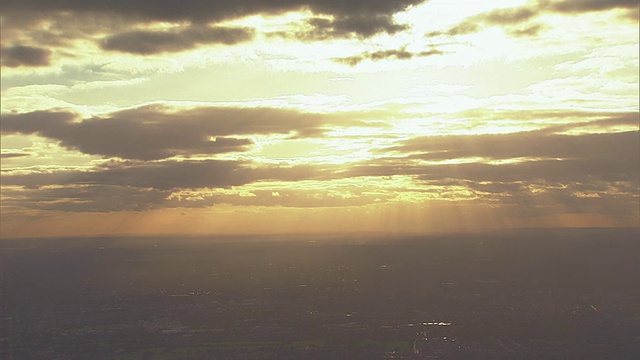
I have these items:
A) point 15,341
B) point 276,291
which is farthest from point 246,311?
point 15,341

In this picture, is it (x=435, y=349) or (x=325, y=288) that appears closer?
(x=435, y=349)

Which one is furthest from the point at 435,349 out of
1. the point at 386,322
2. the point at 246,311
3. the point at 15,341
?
the point at 15,341

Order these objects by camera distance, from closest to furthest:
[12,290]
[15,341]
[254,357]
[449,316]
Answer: [254,357] → [15,341] → [449,316] → [12,290]

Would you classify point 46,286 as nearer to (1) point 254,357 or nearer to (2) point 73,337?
(2) point 73,337

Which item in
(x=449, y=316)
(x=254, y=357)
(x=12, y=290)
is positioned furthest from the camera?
(x=12, y=290)

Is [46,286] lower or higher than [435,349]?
higher

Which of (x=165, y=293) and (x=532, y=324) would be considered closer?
(x=532, y=324)

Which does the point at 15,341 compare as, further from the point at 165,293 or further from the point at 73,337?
the point at 165,293

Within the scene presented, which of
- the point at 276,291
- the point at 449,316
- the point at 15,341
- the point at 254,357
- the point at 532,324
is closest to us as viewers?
the point at 254,357

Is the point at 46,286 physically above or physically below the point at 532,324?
above
